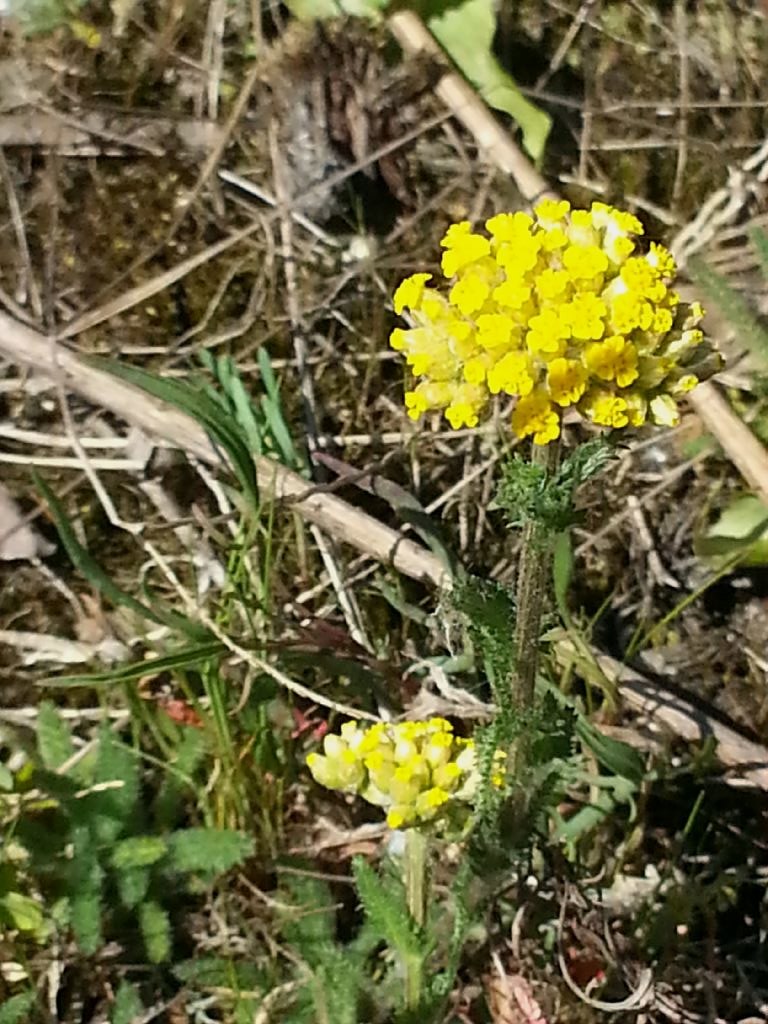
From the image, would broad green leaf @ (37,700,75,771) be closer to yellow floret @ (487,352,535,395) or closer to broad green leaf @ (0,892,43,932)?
broad green leaf @ (0,892,43,932)

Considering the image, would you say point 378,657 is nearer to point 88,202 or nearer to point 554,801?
point 554,801

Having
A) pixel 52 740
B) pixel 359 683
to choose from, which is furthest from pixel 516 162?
pixel 52 740

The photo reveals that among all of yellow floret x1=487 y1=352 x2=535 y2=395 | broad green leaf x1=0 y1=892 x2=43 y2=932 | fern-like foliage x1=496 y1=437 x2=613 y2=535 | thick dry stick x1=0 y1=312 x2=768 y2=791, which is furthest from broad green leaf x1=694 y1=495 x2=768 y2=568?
broad green leaf x1=0 y1=892 x2=43 y2=932

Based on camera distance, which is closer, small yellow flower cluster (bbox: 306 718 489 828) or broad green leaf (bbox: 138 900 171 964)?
small yellow flower cluster (bbox: 306 718 489 828)

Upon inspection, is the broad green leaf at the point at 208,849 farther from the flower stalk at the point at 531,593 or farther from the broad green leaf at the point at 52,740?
the flower stalk at the point at 531,593

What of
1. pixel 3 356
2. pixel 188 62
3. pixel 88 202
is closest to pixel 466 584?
pixel 3 356

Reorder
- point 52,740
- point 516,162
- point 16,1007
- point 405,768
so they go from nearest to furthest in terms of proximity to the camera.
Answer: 1. point 405,768
2. point 16,1007
3. point 52,740
4. point 516,162

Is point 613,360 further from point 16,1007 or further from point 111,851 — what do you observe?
point 16,1007
